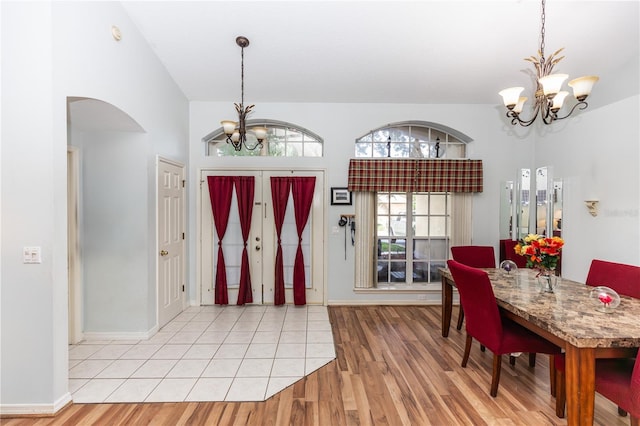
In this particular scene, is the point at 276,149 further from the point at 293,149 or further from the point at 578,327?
the point at 578,327

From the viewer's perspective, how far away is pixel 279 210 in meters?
4.32

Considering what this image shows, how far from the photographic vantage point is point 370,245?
4.45m

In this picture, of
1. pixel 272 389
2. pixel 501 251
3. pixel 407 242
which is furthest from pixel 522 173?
pixel 272 389

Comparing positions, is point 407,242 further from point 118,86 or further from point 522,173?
point 118,86

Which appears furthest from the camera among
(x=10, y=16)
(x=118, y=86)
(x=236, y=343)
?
(x=236, y=343)

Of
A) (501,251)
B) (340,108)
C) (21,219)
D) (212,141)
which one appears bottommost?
(501,251)

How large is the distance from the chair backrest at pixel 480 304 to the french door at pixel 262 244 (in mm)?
2285

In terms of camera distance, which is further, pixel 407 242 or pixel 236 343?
pixel 407 242

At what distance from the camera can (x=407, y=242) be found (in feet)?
15.0

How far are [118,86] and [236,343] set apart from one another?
271 centimetres

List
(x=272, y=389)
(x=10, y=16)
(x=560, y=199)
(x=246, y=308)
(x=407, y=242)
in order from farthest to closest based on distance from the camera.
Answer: (x=407, y=242)
(x=246, y=308)
(x=560, y=199)
(x=272, y=389)
(x=10, y=16)

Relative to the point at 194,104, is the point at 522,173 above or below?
below

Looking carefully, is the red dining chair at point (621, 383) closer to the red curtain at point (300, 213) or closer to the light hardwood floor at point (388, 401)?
the light hardwood floor at point (388, 401)

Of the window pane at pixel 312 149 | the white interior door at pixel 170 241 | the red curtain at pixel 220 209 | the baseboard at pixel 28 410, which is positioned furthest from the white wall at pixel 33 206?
the window pane at pixel 312 149
